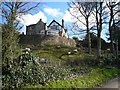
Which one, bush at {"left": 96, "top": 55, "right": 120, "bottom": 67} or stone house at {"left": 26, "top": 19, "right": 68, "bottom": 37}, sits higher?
stone house at {"left": 26, "top": 19, "right": 68, "bottom": 37}

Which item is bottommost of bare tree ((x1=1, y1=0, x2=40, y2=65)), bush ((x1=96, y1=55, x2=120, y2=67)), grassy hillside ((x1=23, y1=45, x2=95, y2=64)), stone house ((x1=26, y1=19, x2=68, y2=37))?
bush ((x1=96, y1=55, x2=120, y2=67))

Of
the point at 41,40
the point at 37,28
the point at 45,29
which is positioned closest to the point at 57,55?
the point at 41,40

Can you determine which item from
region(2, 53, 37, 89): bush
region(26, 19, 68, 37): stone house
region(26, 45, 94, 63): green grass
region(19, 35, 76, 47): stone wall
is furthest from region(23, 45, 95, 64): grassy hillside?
region(26, 19, 68, 37): stone house

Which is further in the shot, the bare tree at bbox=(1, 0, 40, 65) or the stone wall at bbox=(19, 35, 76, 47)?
the stone wall at bbox=(19, 35, 76, 47)

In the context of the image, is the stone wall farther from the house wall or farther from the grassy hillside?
the grassy hillside

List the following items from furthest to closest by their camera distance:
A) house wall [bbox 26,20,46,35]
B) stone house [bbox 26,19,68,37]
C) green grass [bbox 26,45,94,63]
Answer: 1. house wall [bbox 26,20,46,35]
2. stone house [bbox 26,19,68,37]
3. green grass [bbox 26,45,94,63]

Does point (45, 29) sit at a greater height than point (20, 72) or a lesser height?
greater

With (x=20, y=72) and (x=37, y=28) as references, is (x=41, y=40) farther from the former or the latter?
(x=20, y=72)

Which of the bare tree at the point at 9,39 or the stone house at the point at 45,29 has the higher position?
the stone house at the point at 45,29

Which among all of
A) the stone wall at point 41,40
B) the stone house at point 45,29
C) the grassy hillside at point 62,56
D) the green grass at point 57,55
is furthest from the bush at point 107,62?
the stone house at point 45,29

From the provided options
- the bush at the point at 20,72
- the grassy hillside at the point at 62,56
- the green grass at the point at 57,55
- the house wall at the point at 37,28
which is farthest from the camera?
the house wall at the point at 37,28

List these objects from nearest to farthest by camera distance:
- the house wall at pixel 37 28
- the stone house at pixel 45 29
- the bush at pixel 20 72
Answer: the bush at pixel 20 72 < the stone house at pixel 45 29 < the house wall at pixel 37 28

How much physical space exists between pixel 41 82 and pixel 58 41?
1118 inches

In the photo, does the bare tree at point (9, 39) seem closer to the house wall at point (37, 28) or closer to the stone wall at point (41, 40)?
the stone wall at point (41, 40)
